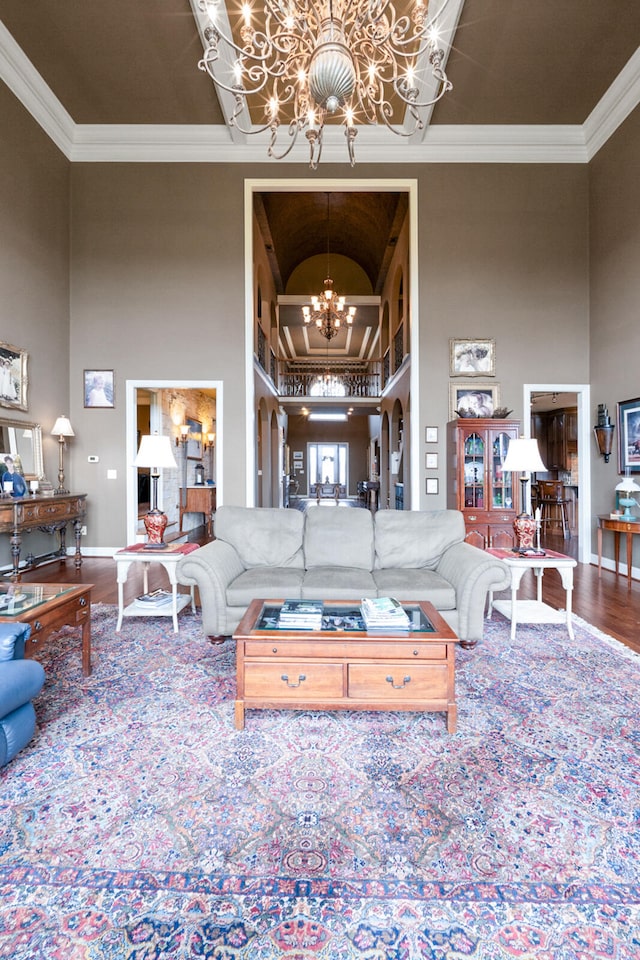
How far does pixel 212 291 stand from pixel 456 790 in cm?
614

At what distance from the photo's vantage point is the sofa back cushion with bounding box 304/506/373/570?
135 inches

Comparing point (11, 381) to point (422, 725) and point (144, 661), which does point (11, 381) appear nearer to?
point (144, 661)

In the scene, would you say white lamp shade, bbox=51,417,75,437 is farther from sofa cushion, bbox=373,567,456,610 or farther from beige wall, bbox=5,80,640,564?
sofa cushion, bbox=373,567,456,610

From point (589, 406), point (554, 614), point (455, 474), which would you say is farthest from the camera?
point (589, 406)

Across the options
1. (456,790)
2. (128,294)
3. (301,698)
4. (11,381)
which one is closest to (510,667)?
(456,790)

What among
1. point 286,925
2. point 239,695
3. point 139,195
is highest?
point 139,195

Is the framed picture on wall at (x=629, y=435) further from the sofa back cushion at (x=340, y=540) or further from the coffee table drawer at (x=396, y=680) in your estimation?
the coffee table drawer at (x=396, y=680)

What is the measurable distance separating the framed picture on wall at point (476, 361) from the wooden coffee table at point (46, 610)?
16.9ft

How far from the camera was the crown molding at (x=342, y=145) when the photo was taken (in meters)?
5.82

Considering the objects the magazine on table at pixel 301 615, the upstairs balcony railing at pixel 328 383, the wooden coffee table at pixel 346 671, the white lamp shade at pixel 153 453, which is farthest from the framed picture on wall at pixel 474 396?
the upstairs balcony railing at pixel 328 383

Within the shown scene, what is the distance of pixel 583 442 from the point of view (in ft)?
19.5

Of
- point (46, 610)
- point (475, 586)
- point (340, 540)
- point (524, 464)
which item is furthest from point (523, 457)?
point (46, 610)

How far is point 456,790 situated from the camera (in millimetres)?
1665

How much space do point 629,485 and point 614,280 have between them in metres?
2.56
